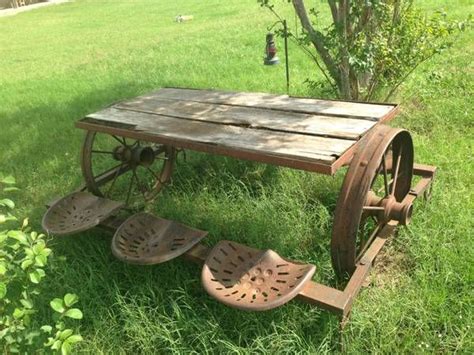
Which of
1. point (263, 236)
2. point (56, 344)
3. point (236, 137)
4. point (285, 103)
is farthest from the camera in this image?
point (285, 103)

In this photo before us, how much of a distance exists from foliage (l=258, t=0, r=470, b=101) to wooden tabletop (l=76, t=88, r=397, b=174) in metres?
1.04

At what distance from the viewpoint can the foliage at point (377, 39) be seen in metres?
3.76

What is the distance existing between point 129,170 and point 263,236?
151 centimetres

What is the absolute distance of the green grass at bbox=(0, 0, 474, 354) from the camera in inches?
87.1

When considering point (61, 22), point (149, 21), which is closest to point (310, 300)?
point (149, 21)

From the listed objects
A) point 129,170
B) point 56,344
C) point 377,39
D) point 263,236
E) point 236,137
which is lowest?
point 263,236

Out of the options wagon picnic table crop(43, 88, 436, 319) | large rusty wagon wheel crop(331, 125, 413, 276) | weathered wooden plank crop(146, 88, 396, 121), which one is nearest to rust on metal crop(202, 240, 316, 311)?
wagon picnic table crop(43, 88, 436, 319)

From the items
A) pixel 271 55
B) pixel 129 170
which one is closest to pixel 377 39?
pixel 129 170

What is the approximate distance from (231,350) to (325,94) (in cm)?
324

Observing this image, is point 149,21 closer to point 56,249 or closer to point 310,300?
point 56,249

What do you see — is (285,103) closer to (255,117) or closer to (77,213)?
(255,117)

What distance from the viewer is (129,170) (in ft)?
12.6

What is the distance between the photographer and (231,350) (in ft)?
7.18

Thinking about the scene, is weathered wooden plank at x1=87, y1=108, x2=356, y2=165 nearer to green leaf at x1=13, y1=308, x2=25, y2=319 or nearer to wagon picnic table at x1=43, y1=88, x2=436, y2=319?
wagon picnic table at x1=43, y1=88, x2=436, y2=319
